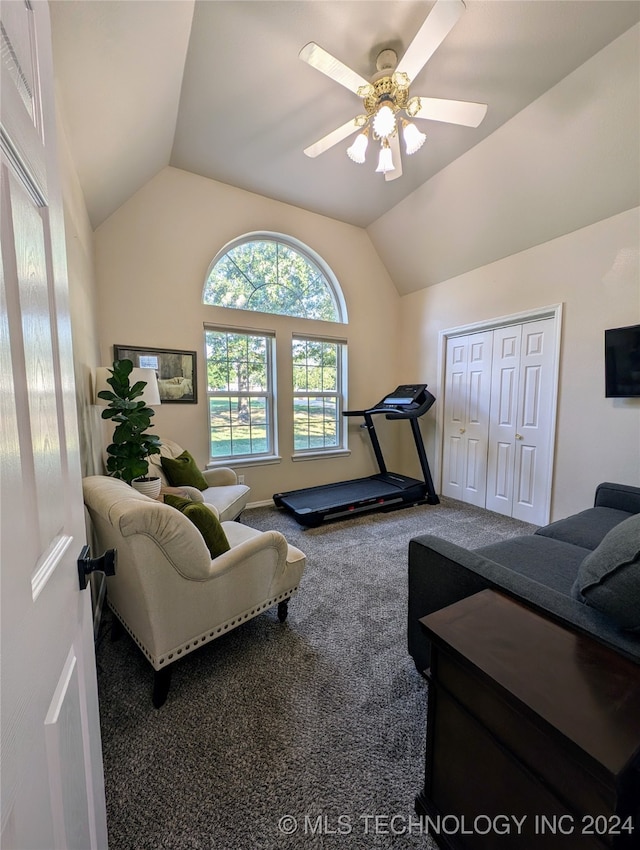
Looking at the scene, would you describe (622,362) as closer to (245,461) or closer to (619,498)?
(619,498)

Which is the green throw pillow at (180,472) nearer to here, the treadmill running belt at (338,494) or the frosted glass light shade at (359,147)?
the treadmill running belt at (338,494)

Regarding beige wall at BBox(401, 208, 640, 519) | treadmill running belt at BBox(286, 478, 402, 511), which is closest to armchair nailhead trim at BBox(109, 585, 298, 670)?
treadmill running belt at BBox(286, 478, 402, 511)

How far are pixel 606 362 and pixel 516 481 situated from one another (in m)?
1.42

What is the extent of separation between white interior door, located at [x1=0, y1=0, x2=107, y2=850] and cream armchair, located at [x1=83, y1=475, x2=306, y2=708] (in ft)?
1.57

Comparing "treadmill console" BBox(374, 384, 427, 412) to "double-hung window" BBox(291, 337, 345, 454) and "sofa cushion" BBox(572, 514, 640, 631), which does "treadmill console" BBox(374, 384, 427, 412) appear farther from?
"sofa cushion" BBox(572, 514, 640, 631)

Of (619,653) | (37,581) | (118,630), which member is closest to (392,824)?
(619,653)

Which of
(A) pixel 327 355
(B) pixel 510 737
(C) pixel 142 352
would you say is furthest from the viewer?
(A) pixel 327 355

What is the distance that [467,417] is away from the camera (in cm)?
407

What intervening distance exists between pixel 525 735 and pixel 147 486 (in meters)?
2.28

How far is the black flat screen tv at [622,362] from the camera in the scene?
104 inches

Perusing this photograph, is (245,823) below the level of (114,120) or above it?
below

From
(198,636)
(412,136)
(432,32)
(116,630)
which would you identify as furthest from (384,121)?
(116,630)

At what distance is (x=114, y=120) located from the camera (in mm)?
1958

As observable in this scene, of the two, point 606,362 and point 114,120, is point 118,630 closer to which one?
point 114,120
